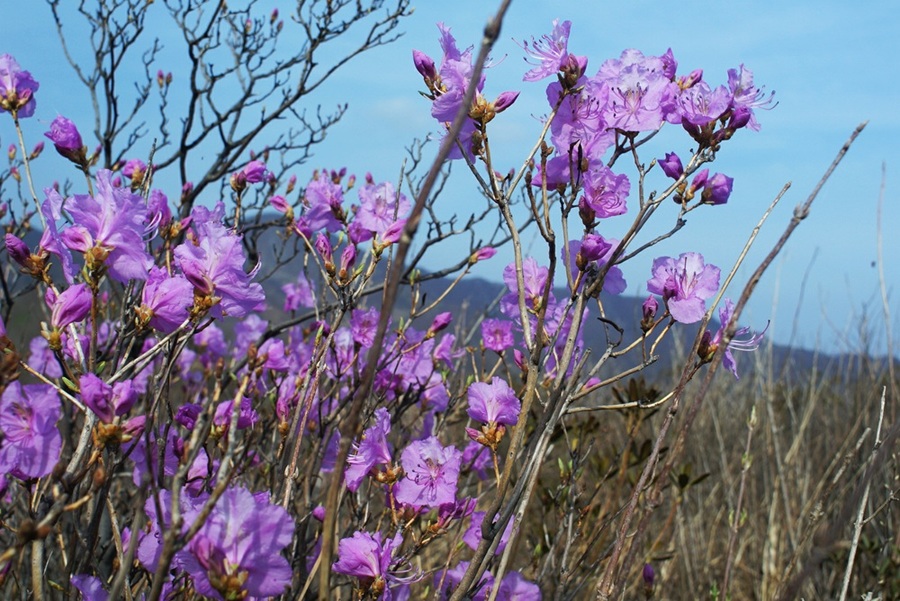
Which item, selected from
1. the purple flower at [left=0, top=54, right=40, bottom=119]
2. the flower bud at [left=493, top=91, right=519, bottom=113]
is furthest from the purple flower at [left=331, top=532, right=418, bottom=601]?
the purple flower at [left=0, top=54, right=40, bottom=119]

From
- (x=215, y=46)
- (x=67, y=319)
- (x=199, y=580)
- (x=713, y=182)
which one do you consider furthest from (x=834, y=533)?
(x=215, y=46)

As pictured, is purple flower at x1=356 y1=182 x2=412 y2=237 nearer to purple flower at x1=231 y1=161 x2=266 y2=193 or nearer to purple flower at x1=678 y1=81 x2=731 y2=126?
Result: purple flower at x1=231 y1=161 x2=266 y2=193

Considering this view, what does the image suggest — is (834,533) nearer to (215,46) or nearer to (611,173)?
(611,173)

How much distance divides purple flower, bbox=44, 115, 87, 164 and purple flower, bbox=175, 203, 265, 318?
61 cm

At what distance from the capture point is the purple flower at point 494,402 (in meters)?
1.45

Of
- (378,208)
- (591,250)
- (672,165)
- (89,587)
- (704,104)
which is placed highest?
(704,104)

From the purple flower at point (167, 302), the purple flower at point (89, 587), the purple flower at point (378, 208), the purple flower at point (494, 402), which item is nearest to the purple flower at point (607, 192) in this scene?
the purple flower at point (494, 402)

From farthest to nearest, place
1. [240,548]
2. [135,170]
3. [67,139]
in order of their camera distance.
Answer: [135,170] < [67,139] < [240,548]

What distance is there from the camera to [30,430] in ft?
3.69

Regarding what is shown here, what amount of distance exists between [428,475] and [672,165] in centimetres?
77

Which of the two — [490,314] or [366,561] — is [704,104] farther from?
[490,314]

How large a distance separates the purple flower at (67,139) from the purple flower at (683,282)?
129 cm

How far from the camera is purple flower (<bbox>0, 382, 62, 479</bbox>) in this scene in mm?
1095

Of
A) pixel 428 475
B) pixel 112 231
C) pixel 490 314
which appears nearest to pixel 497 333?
pixel 428 475
